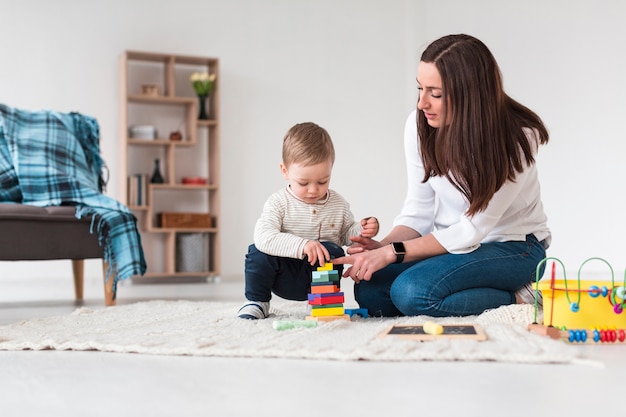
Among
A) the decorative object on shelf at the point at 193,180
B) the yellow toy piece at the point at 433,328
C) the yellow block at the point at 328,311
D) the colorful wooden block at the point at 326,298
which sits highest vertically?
the decorative object on shelf at the point at 193,180

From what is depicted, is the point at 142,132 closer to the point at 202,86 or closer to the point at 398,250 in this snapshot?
the point at 202,86

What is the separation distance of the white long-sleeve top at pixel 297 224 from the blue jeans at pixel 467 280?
0.74 feet

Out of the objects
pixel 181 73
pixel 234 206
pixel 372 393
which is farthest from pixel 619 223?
pixel 372 393

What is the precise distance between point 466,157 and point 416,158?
1.20 ft

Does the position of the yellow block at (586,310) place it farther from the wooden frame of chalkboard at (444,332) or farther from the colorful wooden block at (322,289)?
the colorful wooden block at (322,289)

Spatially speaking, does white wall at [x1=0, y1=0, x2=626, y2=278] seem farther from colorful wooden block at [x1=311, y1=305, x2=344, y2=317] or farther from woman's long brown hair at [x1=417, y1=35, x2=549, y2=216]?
colorful wooden block at [x1=311, y1=305, x2=344, y2=317]

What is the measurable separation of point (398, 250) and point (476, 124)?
0.41 meters

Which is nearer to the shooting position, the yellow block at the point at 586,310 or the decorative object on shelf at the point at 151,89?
the yellow block at the point at 586,310

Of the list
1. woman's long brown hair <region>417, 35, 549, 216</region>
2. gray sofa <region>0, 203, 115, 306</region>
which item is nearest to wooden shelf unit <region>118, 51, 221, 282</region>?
gray sofa <region>0, 203, 115, 306</region>

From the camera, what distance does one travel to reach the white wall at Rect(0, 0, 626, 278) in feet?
17.7

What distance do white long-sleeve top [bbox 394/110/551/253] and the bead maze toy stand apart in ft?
1.07

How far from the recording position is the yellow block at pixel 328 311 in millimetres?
2051

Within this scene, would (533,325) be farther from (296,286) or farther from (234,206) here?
(234,206)

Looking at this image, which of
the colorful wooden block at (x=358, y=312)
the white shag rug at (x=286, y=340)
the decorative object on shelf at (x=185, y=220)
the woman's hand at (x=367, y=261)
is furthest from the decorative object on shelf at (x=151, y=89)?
the woman's hand at (x=367, y=261)
